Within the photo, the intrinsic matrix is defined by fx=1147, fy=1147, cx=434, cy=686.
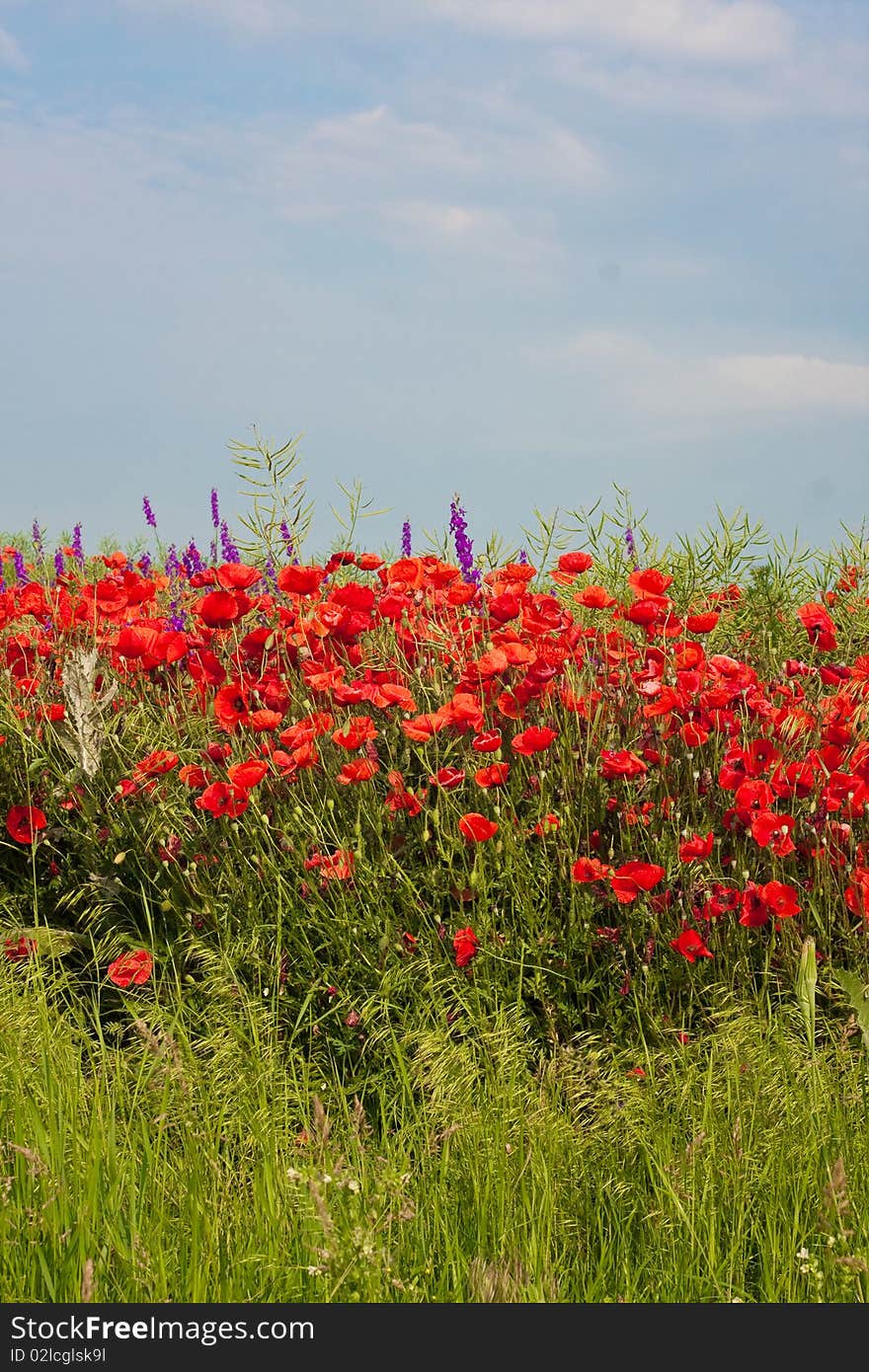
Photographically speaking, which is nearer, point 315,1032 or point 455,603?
point 315,1032

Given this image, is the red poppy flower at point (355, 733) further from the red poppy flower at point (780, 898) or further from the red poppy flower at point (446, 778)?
the red poppy flower at point (780, 898)

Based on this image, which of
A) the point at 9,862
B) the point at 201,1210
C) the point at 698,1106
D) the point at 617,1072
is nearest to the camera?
the point at 201,1210

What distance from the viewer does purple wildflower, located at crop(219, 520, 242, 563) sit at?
22.7ft

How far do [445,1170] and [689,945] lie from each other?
105cm

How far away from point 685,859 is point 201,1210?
1.65 m

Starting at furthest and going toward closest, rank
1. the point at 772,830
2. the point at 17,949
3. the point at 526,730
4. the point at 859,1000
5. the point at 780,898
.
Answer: the point at 17,949, the point at 526,730, the point at 772,830, the point at 780,898, the point at 859,1000

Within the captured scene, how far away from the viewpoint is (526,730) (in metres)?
3.41

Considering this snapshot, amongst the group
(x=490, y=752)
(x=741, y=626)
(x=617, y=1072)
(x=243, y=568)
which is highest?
(x=243, y=568)

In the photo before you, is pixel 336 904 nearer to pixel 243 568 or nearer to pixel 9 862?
pixel 243 568

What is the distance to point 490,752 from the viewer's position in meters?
3.59

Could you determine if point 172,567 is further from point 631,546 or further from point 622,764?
point 622,764

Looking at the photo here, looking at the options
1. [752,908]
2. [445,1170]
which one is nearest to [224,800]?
[445,1170]

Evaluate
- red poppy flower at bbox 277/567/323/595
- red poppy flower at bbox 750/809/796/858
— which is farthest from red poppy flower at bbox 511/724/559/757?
red poppy flower at bbox 277/567/323/595

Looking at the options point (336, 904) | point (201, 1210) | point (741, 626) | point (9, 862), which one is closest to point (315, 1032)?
point (336, 904)
